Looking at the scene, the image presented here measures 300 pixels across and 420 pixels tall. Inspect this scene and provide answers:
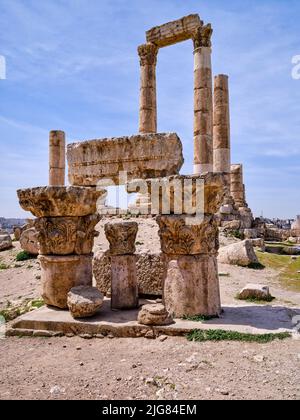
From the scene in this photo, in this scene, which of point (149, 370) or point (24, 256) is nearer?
point (149, 370)

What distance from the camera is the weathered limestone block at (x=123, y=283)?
18.5ft

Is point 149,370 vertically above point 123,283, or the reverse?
point 123,283

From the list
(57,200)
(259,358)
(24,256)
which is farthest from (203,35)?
(259,358)

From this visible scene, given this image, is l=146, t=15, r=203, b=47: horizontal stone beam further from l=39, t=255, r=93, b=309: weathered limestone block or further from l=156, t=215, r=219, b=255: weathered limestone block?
l=39, t=255, r=93, b=309: weathered limestone block

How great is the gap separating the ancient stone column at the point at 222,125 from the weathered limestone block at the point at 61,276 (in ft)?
46.6

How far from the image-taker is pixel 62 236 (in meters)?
5.54

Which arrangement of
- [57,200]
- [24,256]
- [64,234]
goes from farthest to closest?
[24,256] < [64,234] < [57,200]

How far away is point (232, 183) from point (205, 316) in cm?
1728

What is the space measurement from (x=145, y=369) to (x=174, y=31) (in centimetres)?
1686

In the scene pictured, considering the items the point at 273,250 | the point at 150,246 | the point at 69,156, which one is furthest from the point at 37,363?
the point at 273,250

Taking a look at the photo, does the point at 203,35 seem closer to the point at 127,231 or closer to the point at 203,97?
the point at 203,97

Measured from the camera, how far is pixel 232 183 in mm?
21422

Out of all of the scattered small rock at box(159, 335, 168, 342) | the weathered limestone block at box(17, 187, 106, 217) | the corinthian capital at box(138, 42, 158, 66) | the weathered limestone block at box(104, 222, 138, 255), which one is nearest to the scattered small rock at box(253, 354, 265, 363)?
the scattered small rock at box(159, 335, 168, 342)

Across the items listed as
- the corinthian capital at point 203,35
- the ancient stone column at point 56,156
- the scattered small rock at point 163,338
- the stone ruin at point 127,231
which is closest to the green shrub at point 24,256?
the stone ruin at point 127,231
